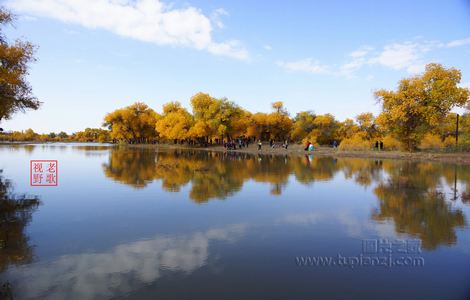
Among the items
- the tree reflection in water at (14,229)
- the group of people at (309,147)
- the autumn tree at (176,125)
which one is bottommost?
the tree reflection in water at (14,229)

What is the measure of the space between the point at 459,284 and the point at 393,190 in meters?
9.02

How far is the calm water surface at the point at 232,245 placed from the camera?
4820mm

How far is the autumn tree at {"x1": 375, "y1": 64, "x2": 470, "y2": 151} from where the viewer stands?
33188 mm

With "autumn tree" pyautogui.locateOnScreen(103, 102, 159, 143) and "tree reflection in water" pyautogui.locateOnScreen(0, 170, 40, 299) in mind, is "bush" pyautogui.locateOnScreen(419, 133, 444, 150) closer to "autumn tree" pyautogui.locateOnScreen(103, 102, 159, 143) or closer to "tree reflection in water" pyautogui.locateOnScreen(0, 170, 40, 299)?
"tree reflection in water" pyautogui.locateOnScreen(0, 170, 40, 299)

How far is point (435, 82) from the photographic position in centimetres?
3397

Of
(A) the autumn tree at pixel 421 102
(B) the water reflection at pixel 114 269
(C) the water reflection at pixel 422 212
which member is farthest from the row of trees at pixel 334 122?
(B) the water reflection at pixel 114 269

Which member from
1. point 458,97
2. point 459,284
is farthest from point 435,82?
point 459,284

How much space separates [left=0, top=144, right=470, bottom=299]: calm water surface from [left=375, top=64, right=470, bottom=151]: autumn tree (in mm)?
25569

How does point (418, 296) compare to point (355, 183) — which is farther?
point (355, 183)

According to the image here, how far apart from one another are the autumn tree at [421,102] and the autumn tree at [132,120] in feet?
199

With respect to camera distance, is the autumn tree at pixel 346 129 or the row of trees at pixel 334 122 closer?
the row of trees at pixel 334 122

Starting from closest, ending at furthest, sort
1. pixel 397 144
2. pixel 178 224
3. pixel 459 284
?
pixel 459 284 → pixel 178 224 → pixel 397 144

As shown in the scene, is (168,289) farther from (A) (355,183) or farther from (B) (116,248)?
(A) (355,183)

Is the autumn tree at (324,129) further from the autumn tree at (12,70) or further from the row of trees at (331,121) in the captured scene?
the autumn tree at (12,70)
